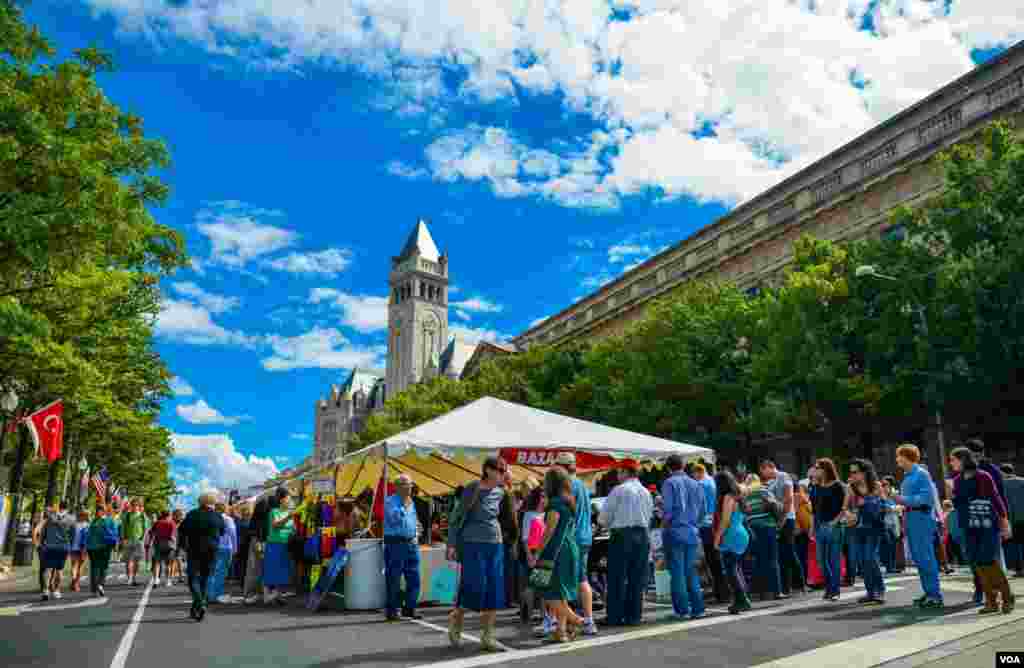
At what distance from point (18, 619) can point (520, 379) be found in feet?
138

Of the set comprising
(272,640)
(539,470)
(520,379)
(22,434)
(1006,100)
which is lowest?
(272,640)

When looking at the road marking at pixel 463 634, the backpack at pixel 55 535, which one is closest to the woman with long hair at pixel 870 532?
the road marking at pixel 463 634

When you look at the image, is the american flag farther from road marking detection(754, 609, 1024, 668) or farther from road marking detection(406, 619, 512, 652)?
road marking detection(754, 609, 1024, 668)

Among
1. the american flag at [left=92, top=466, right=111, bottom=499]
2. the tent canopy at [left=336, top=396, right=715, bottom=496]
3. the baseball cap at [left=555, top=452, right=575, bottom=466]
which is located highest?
the american flag at [left=92, top=466, right=111, bottom=499]

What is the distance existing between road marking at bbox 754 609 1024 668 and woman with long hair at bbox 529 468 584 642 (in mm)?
2048

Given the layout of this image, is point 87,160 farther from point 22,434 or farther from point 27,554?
point 22,434

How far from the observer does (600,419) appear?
40.6 metres

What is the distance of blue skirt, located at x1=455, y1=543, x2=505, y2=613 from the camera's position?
7.97m

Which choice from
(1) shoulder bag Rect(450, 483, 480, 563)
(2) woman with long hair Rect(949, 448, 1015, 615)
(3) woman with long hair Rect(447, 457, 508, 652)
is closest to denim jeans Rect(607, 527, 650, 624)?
(3) woman with long hair Rect(447, 457, 508, 652)

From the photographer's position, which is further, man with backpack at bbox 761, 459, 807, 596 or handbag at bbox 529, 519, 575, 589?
man with backpack at bbox 761, 459, 807, 596

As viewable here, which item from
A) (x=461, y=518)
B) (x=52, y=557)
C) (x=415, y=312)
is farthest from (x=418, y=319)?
(x=461, y=518)

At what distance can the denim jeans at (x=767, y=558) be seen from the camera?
37.0ft

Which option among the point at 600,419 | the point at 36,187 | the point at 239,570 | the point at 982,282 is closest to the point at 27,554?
the point at 239,570

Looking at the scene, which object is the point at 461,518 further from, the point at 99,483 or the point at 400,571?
the point at 99,483
